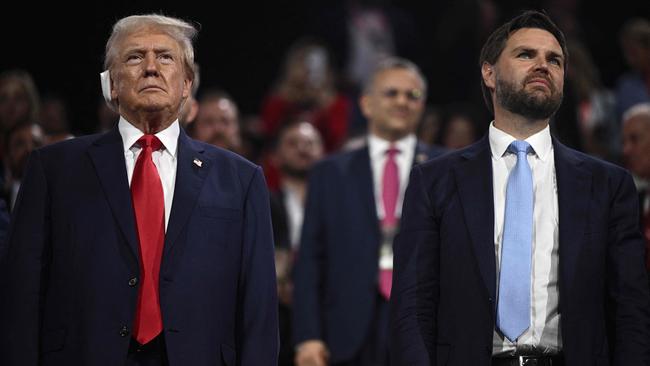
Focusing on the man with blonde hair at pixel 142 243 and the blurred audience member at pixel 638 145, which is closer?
the man with blonde hair at pixel 142 243

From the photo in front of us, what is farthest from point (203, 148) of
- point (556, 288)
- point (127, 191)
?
point (556, 288)

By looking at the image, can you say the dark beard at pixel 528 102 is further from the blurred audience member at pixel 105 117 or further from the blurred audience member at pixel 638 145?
the blurred audience member at pixel 105 117

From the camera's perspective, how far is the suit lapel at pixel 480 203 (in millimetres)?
4297

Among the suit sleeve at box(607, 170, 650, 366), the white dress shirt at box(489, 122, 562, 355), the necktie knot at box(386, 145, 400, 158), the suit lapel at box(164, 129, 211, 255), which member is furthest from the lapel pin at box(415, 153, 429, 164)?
the suit lapel at box(164, 129, 211, 255)

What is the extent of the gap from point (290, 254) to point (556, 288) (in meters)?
3.44

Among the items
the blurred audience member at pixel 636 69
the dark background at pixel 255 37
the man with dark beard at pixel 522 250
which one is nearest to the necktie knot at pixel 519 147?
the man with dark beard at pixel 522 250

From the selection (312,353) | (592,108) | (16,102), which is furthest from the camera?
(592,108)

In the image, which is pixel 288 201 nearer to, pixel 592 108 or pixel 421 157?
pixel 421 157

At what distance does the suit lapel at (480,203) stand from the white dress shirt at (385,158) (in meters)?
2.04

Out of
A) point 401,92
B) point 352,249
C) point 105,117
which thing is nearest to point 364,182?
point 352,249

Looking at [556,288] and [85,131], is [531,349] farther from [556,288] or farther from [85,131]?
[85,131]

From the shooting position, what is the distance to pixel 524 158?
443 cm

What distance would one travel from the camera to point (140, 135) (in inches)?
171

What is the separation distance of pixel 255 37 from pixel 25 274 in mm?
6896
